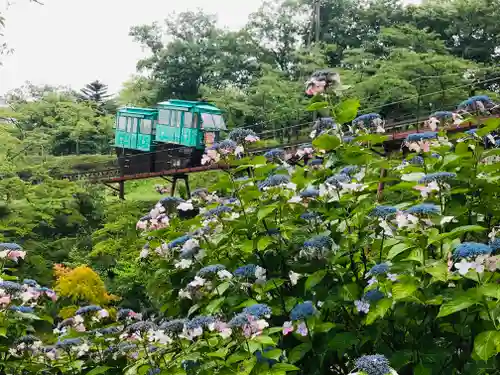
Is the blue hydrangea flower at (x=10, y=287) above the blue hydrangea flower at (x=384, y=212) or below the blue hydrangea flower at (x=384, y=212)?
below

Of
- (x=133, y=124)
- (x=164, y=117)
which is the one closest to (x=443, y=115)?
(x=164, y=117)

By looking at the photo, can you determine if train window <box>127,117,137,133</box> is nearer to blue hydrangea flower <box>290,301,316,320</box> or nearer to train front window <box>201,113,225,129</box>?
train front window <box>201,113,225,129</box>

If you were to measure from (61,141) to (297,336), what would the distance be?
26.0 metres

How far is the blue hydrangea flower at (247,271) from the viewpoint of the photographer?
2064 mm

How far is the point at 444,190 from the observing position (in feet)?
6.32

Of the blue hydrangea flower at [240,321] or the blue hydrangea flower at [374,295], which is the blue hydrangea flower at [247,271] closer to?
the blue hydrangea flower at [240,321]

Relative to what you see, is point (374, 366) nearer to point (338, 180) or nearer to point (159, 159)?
point (338, 180)

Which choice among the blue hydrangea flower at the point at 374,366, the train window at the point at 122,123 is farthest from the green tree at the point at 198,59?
the blue hydrangea flower at the point at 374,366

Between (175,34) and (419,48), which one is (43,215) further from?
(175,34)

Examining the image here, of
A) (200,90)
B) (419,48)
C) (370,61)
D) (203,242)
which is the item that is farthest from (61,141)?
(203,242)

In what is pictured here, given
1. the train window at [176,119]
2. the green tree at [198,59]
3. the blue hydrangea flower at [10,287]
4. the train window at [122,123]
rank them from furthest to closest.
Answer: the green tree at [198,59]
the train window at [122,123]
the train window at [176,119]
the blue hydrangea flower at [10,287]

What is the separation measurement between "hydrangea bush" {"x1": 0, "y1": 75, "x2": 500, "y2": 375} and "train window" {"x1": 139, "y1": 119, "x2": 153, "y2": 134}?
608 inches

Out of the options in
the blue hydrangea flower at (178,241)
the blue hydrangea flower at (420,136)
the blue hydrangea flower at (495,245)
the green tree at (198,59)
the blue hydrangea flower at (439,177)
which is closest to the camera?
the blue hydrangea flower at (495,245)

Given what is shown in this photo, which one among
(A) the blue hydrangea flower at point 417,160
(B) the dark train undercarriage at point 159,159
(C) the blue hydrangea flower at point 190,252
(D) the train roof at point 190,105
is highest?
(D) the train roof at point 190,105
